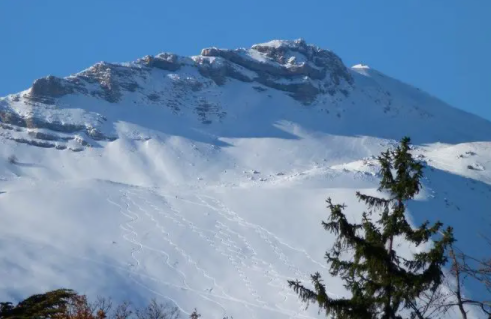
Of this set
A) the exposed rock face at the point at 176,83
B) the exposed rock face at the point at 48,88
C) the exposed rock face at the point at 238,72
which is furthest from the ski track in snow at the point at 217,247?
the exposed rock face at the point at 238,72

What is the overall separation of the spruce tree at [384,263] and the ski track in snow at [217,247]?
35.2m

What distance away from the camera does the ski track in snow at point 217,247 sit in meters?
46.8

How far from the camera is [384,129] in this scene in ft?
436

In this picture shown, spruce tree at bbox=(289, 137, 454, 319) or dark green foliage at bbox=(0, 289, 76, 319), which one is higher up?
spruce tree at bbox=(289, 137, 454, 319)

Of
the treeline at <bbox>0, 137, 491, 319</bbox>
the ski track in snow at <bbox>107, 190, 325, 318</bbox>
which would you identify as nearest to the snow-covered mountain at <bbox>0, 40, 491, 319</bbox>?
the ski track in snow at <bbox>107, 190, 325, 318</bbox>

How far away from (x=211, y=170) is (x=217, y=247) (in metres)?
44.5

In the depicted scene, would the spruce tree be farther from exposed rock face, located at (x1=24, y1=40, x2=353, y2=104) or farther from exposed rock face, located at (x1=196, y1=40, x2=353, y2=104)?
exposed rock face, located at (x1=196, y1=40, x2=353, y2=104)

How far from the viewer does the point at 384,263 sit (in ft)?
28.2

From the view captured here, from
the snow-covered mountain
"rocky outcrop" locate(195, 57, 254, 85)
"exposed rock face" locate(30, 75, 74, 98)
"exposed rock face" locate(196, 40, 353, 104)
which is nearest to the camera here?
the snow-covered mountain

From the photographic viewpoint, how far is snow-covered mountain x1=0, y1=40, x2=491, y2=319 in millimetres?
50062

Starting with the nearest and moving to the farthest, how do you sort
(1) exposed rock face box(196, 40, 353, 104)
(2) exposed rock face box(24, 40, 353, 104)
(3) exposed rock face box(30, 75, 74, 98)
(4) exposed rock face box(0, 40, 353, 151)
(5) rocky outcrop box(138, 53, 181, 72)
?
(4) exposed rock face box(0, 40, 353, 151)
(3) exposed rock face box(30, 75, 74, 98)
(2) exposed rock face box(24, 40, 353, 104)
(1) exposed rock face box(196, 40, 353, 104)
(5) rocky outcrop box(138, 53, 181, 72)

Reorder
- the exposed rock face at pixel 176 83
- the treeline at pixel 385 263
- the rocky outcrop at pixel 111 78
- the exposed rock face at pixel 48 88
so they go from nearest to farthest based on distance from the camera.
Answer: the treeline at pixel 385 263
the exposed rock face at pixel 176 83
the exposed rock face at pixel 48 88
the rocky outcrop at pixel 111 78

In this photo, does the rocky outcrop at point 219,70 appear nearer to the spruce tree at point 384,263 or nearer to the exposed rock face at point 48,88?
the exposed rock face at point 48,88

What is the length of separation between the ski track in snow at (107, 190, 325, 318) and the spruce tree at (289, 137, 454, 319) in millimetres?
35156
